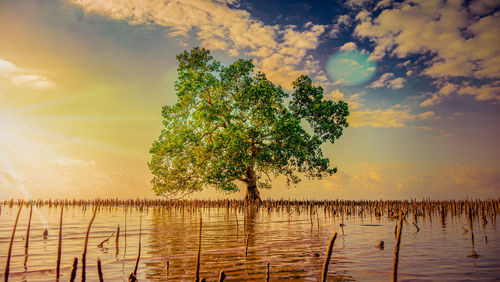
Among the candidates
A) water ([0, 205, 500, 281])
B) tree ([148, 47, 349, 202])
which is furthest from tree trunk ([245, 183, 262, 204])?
water ([0, 205, 500, 281])

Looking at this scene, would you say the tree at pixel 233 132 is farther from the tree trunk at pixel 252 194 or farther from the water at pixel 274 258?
the water at pixel 274 258

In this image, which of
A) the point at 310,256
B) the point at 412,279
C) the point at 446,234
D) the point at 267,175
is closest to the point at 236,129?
the point at 267,175

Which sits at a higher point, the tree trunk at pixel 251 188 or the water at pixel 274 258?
the tree trunk at pixel 251 188

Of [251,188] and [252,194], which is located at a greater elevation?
[251,188]

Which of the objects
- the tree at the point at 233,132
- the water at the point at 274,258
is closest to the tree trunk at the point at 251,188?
the tree at the point at 233,132

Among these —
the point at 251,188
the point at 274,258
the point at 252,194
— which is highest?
the point at 251,188

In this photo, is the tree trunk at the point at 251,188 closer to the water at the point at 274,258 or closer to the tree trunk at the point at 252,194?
the tree trunk at the point at 252,194

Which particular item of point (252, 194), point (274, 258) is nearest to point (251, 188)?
point (252, 194)

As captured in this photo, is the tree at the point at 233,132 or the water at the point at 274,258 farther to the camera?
the tree at the point at 233,132

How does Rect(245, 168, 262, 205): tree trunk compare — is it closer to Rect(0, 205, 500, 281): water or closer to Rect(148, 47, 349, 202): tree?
Rect(148, 47, 349, 202): tree

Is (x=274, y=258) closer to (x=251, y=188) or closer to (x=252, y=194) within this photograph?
(x=252, y=194)

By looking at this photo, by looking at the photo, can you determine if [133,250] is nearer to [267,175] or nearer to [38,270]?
[38,270]

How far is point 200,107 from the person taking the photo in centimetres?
2942

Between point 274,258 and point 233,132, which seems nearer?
point 274,258
